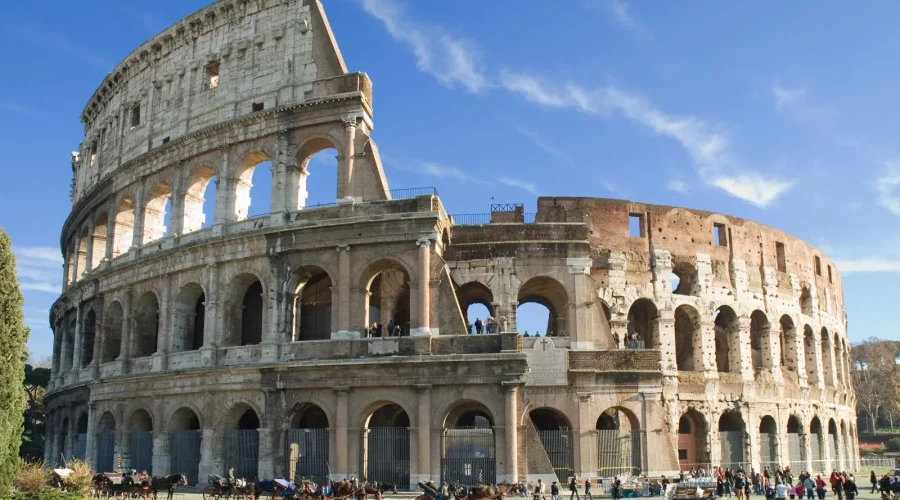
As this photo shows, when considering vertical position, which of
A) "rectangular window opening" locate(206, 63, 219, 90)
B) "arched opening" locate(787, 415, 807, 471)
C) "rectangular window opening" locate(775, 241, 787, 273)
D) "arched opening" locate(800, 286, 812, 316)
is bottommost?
"arched opening" locate(787, 415, 807, 471)

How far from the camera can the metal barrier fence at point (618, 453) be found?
25.1m

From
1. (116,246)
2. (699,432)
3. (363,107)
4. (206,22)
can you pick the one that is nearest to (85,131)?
(116,246)

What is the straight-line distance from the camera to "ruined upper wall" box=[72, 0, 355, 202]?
1035 inches

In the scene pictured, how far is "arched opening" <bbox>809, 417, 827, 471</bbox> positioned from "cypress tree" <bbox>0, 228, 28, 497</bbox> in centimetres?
2783

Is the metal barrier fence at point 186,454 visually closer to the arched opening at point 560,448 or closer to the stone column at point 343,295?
the stone column at point 343,295

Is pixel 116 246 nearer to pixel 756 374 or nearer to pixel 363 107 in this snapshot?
pixel 363 107

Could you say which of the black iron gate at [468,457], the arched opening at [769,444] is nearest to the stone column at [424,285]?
the black iron gate at [468,457]

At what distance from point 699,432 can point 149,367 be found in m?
18.7

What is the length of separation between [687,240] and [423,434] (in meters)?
13.5

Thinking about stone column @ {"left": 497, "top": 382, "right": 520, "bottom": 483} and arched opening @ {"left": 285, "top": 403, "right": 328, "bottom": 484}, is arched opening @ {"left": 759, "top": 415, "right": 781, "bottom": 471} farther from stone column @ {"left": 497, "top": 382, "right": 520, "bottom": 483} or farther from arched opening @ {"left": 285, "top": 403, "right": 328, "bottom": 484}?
arched opening @ {"left": 285, "top": 403, "right": 328, "bottom": 484}

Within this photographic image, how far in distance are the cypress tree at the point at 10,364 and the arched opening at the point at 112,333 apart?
11167 mm

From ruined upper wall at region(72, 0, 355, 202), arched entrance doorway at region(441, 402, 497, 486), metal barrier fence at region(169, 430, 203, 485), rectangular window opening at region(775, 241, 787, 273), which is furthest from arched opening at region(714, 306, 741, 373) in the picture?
metal barrier fence at region(169, 430, 203, 485)

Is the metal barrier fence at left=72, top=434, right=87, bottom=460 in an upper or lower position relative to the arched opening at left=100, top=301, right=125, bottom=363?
lower

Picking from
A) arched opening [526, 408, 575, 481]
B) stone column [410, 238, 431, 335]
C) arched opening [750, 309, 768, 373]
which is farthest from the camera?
arched opening [750, 309, 768, 373]
